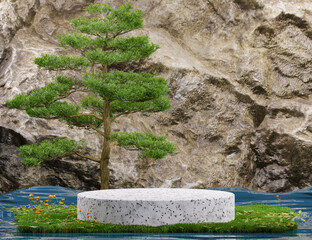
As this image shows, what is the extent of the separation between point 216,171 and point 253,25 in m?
4.35

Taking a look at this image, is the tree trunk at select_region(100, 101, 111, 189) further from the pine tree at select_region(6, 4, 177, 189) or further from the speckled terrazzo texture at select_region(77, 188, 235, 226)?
the speckled terrazzo texture at select_region(77, 188, 235, 226)

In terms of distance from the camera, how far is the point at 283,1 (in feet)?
45.9

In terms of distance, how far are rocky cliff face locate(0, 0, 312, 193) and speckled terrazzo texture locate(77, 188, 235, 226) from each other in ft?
14.2

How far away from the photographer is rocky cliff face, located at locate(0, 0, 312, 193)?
487 inches

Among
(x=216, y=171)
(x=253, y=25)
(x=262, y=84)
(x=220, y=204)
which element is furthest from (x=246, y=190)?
(x=220, y=204)

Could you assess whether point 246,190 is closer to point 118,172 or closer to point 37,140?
point 118,172

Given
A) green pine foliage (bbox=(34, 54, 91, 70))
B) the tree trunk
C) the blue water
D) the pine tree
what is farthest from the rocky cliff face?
green pine foliage (bbox=(34, 54, 91, 70))

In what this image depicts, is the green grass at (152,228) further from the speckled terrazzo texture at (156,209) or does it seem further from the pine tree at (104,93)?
the pine tree at (104,93)

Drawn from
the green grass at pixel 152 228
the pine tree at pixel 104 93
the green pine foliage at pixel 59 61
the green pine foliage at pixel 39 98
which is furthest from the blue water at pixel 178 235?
the green pine foliage at pixel 59 61

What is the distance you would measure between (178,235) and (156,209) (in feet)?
1.88

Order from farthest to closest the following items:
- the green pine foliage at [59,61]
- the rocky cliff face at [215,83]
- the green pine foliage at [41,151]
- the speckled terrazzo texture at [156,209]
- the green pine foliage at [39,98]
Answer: the rocky cliff face at [215,83] < the green pine foliage at [59,61] < the green pine foliage at [41,151] < the green pine foliage at [39,98] < the speckled terrazzo texture at [156,209]

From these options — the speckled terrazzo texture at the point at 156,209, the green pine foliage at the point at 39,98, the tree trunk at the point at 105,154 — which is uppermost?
the green pine foliage at the point at 39,98

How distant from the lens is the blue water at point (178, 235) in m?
6.43

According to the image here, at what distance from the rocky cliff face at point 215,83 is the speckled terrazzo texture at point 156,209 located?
14.2ft
